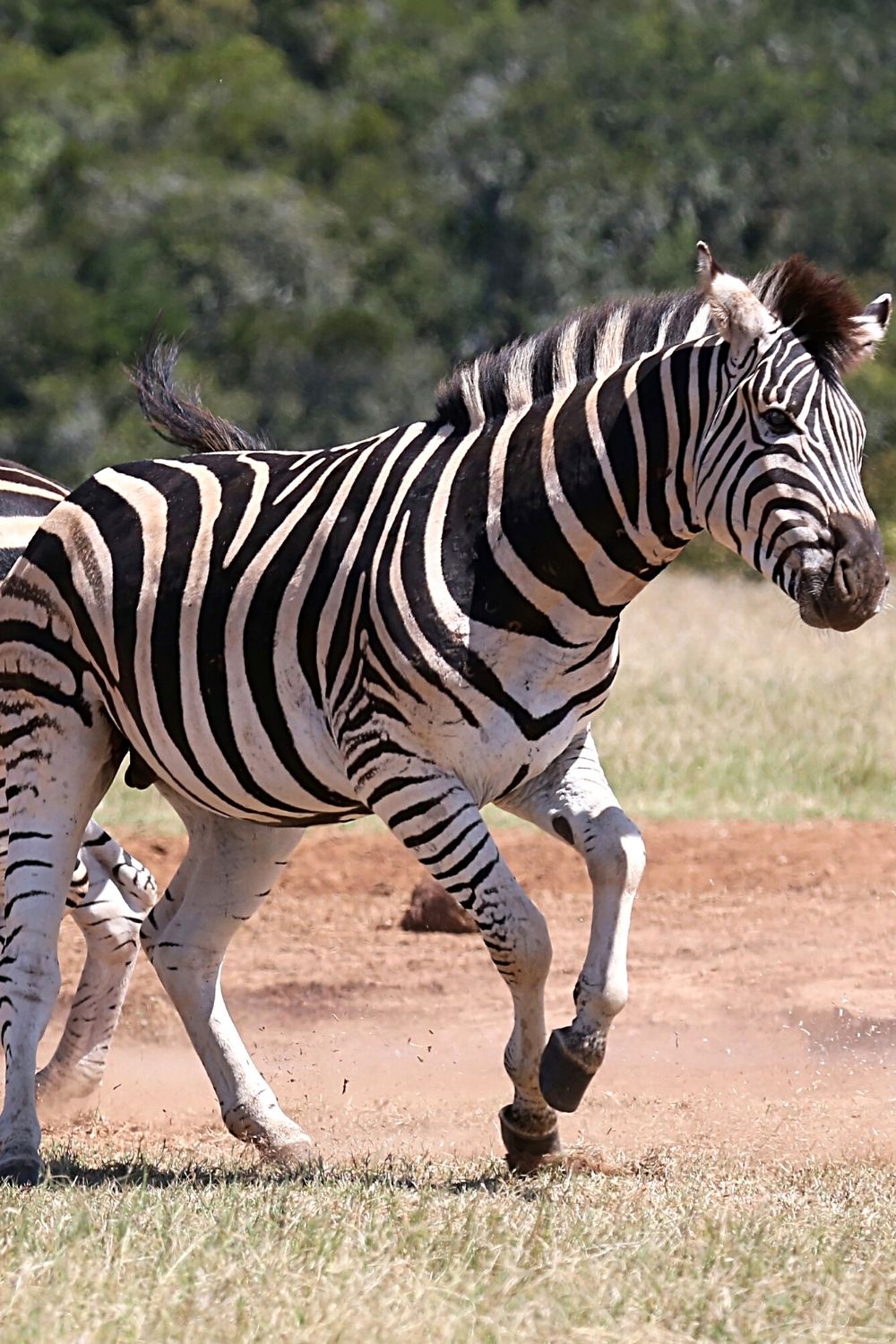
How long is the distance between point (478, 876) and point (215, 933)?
4.37 ft

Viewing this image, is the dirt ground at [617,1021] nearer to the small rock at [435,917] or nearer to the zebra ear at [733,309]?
the small rock at [435,917]

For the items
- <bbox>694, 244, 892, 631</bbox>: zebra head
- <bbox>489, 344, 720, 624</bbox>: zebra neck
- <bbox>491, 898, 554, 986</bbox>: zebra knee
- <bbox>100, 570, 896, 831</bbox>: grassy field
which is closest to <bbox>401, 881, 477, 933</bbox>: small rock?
<bbox>100, 570, 896, 831</bbox>: grassy field

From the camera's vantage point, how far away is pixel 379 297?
35031 mm

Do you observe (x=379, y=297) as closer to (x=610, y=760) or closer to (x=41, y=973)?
(x=610, y=760)

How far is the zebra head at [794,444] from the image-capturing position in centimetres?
477

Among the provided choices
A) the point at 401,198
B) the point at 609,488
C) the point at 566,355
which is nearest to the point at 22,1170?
the point at 609,488

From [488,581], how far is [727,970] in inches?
132

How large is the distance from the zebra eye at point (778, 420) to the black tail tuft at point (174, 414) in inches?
84.3

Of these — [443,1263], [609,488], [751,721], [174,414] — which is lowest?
[751,721]

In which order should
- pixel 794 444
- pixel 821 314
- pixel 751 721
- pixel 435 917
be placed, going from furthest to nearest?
1. pixel 751 721
2. pixel 435 917
3. pixel 821 314
4. pixel 794 444

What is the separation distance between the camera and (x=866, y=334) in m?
5.04

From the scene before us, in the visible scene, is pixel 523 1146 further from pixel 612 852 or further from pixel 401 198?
pixel 401 198

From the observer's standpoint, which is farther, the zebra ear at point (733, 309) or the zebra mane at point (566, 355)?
the zebra mane at point (566, 355)

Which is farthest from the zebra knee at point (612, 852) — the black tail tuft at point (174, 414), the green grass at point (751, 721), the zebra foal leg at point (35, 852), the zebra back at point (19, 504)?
the green grass at point (751, 721)
